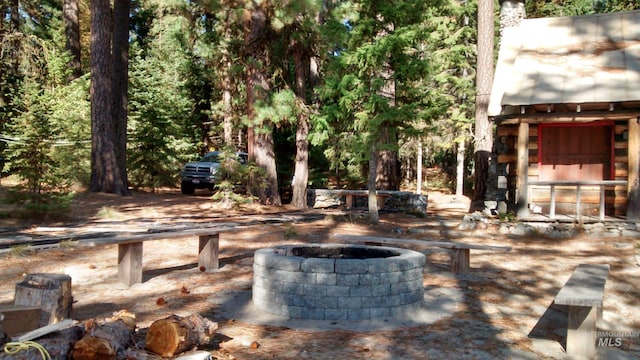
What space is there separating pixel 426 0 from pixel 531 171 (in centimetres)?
541

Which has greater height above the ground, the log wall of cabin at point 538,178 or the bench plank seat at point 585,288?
the log wall of cabin at point 538,178

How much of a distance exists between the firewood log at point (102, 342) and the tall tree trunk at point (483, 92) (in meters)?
15.6

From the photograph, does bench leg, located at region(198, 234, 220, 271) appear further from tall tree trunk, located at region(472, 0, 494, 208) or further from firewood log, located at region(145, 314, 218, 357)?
tall tree trunk, located at region(472, 0, 494, 208)

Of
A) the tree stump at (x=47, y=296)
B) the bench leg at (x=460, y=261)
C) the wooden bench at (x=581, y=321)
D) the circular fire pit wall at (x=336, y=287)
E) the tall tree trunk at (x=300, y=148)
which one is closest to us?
the tree stump at (x=47, y=296)

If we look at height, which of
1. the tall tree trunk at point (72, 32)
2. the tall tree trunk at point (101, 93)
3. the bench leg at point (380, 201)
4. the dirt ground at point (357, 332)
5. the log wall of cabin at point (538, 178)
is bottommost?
the dirt ground at point (357, 332)

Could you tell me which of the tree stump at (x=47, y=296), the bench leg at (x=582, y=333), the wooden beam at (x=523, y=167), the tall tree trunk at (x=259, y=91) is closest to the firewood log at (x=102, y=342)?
the tree stump at (x=47, y=296)

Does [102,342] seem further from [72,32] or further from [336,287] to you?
[72,32]

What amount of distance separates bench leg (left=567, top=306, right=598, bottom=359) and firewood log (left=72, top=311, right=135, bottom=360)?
4.28 meters

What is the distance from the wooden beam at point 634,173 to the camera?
1251cm

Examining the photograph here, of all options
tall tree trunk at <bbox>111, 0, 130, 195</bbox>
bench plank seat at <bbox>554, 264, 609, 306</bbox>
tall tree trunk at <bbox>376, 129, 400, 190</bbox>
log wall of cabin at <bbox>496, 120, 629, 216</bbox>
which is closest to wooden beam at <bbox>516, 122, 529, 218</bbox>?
log wall of cabin at <bbox>496, 120, 629, 216</bbox>

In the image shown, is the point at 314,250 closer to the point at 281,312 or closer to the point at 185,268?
the point at 281,312

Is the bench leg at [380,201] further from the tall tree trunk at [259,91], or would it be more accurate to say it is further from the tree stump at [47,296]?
the tree stump at [47,296]

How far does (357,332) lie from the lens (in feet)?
19.5

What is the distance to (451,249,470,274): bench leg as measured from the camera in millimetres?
9078
